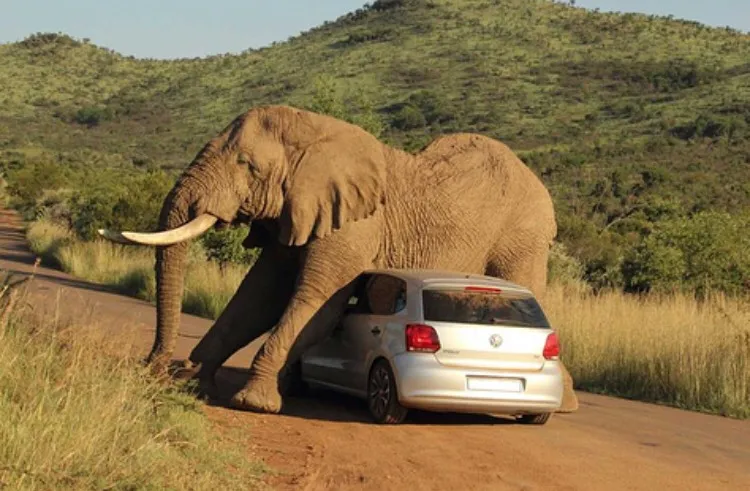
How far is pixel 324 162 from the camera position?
11.5 meters

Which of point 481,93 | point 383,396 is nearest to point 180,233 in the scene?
point 383,396

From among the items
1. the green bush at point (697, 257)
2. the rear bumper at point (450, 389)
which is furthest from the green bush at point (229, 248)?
the rear bumper at point (450, 389)

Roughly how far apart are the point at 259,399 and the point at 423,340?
1.54 meters

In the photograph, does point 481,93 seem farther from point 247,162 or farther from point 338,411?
point 338,411

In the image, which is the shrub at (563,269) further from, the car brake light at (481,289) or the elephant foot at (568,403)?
the car brake light at (481,289)

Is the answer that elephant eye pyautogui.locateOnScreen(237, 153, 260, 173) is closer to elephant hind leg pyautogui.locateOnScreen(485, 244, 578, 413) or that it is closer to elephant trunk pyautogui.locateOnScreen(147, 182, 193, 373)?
elephant trunk pyautogui.locateOnScreen(147, 182, 193, 373)

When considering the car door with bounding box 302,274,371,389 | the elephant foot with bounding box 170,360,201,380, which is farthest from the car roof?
the elephant foot with bounding box 170,360,201,380

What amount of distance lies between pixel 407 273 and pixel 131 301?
1289cm

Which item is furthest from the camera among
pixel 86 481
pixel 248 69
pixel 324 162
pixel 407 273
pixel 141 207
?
pixel 248 69

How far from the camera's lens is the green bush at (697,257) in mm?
20641

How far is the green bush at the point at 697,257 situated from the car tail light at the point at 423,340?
444 inches

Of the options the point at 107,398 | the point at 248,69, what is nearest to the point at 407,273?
the point at 107,398

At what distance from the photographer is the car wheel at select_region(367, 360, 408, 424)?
10.1m

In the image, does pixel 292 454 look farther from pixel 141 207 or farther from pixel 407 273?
pixel 141 207
